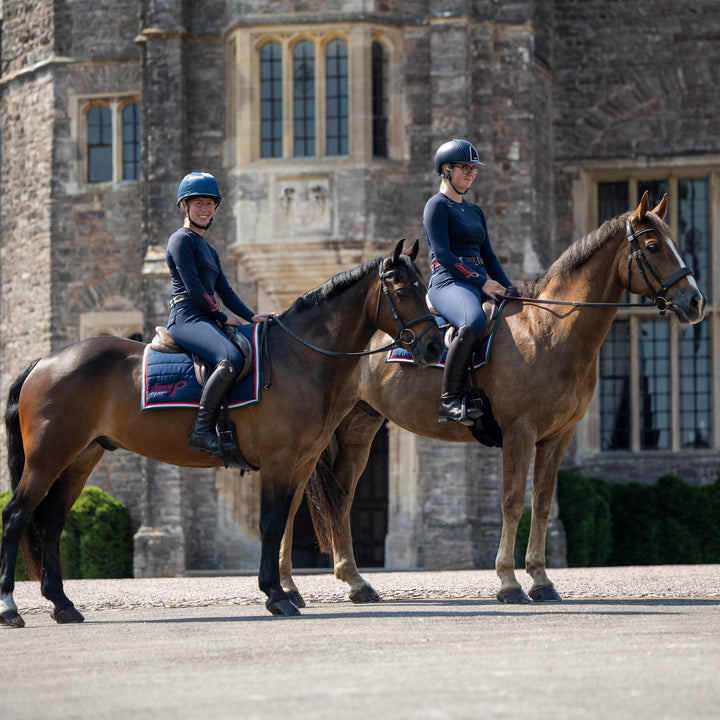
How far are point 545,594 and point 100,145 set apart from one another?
45.2 ft

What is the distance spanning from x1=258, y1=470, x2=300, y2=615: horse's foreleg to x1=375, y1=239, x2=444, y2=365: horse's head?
123cm

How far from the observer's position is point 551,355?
31.9 feet

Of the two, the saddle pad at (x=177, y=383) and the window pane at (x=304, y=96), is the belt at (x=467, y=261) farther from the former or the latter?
the window pane at (x=304, y=96)

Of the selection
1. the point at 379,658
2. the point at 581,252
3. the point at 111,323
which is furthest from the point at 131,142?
the point at 379,658

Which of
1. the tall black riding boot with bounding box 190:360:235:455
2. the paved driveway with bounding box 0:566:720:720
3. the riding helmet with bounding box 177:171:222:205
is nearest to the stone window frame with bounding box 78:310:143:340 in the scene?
the paved driveway with bounding box 0:566:720:720

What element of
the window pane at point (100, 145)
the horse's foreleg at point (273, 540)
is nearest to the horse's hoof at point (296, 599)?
the horse's foreleg at point (273, 540)

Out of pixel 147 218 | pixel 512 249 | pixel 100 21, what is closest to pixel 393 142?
pixel 512 249

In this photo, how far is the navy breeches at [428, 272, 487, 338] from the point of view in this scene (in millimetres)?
9727

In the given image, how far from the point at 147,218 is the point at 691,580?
10.7 m

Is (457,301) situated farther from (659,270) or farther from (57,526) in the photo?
(57,526)

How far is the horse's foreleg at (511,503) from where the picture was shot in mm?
9602

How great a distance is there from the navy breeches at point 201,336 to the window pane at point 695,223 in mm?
13917

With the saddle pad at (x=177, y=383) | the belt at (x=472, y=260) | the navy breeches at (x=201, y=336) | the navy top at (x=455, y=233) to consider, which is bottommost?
the saddle pad at (x=177, y=383)

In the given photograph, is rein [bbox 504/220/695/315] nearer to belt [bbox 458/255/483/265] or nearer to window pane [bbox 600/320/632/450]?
belt [bbox 458/255/483/265]
